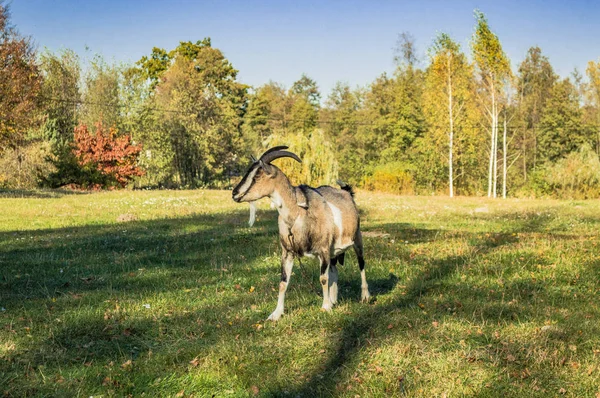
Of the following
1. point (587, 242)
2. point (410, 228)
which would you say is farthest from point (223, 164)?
point (587, 242)

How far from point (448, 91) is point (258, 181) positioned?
4807 cm

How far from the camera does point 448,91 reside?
51906 millimetres

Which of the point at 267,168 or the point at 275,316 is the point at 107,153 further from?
the point at 267,168

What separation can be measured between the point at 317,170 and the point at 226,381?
90.9 ft

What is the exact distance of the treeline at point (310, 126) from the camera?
47.2 m

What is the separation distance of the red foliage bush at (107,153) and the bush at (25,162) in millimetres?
4810

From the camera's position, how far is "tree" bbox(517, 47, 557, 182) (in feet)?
229

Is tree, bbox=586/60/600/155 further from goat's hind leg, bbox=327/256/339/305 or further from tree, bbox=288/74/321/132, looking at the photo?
goat's hind leg, bbox=327/256/339/305

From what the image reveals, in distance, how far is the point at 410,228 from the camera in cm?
2059

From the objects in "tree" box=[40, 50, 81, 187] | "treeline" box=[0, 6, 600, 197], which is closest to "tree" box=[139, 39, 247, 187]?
"treeline" box=[0, 6, 600, 197]

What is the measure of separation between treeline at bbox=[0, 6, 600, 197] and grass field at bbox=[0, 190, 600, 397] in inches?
799

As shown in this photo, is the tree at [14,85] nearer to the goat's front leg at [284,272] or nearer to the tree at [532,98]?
the goat's front leg at [284,272]

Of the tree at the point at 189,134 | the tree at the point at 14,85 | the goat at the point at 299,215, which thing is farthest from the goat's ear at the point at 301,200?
the tree at the point at 189,134

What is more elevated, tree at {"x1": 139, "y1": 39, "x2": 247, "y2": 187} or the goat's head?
tree at {"x1": 139, "y1": 39, "x2": 247, "y2": 187}
